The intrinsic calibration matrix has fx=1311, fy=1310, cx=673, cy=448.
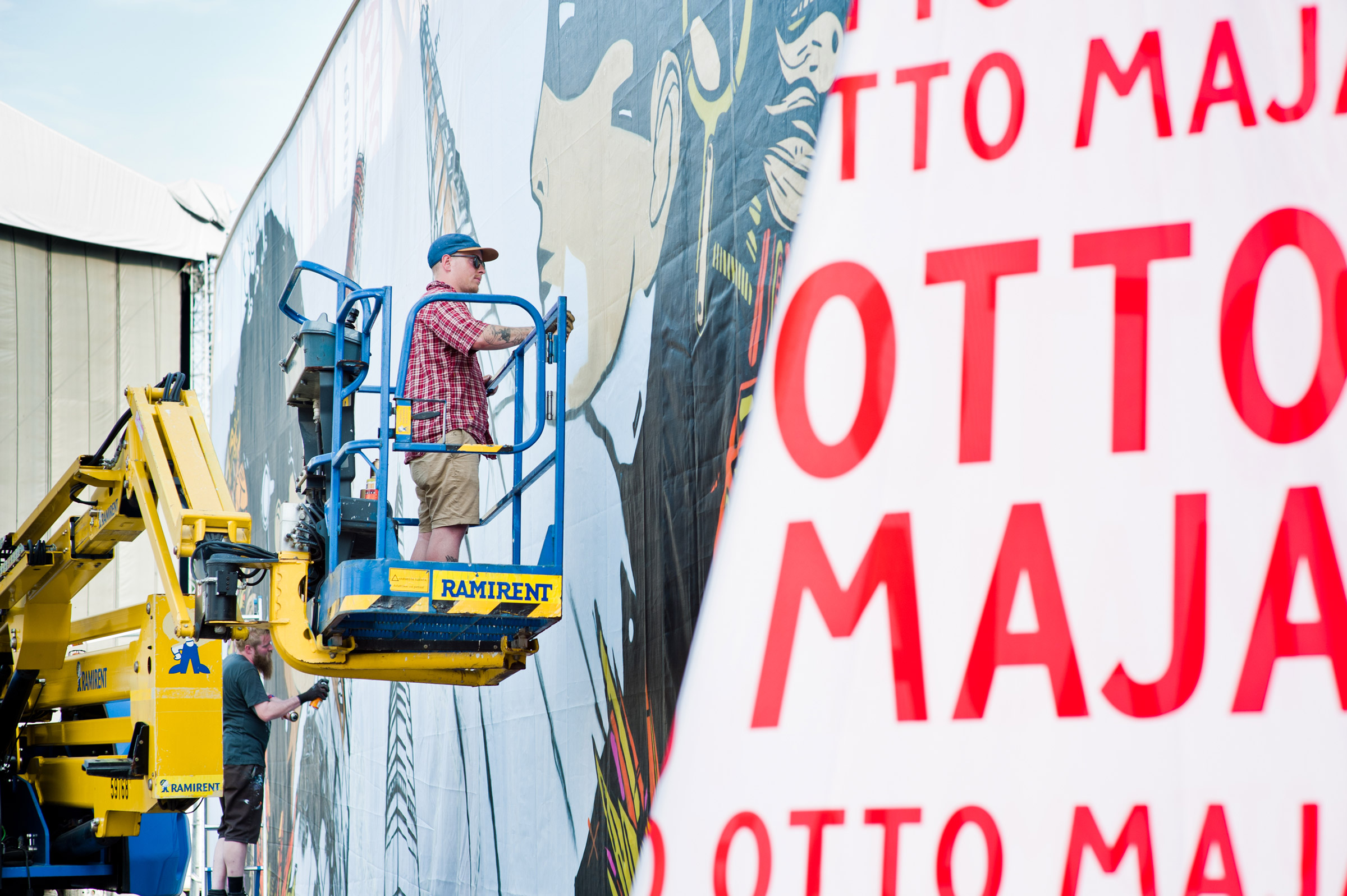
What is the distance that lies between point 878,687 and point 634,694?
2.16 meters

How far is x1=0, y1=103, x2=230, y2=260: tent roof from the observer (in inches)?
776

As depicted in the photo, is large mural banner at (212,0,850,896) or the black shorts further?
the black shorts

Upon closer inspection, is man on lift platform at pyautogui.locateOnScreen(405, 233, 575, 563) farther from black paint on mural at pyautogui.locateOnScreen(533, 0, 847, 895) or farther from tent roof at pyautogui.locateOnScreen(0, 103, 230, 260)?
tent roof at pyautogui.locateOnScreen(0, 103, 230, 260)

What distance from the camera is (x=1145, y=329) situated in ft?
11.8

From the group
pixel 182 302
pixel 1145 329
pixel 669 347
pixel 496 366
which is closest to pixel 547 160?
pixel 496 366

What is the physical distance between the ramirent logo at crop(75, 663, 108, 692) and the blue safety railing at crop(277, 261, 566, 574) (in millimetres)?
2827

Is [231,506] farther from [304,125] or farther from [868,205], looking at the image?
[304,125]

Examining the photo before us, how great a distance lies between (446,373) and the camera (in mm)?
5578

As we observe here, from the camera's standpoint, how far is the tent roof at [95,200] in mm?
19719

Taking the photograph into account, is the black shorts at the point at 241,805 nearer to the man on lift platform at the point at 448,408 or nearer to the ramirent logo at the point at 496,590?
the man on lift platform at the point at 448,408

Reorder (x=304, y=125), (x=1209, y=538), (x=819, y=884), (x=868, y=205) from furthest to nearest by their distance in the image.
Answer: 1. (x=304, y=125)
2. (x=868, y=205)
3. (x=819, y=884)
4. (x=1209, y=538)

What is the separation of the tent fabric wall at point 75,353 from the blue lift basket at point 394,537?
15.9 meters

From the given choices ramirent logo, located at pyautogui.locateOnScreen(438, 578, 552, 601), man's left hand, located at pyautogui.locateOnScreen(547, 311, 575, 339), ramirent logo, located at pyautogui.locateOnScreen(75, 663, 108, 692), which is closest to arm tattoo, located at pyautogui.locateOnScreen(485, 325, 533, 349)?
man's left hand, located at pyautogui.locateOnScreen(547, 311, 575, 339)

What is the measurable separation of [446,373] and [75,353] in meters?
17.2
